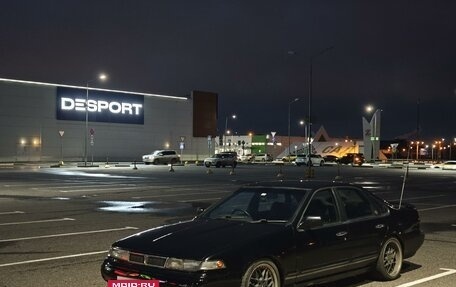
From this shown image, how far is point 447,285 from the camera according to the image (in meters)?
7.50

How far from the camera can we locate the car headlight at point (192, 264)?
5559mm

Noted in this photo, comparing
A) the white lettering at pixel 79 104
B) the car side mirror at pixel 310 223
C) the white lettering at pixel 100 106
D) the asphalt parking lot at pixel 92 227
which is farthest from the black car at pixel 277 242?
the white lettering at pixel 79 104

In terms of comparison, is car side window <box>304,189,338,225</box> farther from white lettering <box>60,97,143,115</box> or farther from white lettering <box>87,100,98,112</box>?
white lettering <box>87,100,98,112</box>

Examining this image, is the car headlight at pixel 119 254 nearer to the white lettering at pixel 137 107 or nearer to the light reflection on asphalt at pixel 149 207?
the light reflection on asphalt at pixel 149 207

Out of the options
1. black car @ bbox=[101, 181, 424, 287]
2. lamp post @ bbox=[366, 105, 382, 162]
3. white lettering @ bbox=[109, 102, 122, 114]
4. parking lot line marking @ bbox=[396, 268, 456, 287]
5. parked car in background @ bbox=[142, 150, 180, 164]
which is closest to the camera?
black car @ bbox=[101, 181, 424, 287]

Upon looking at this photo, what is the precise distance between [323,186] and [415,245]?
2.13m

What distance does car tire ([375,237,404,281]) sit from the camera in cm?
769

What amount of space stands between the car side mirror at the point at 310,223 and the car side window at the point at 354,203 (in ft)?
2.95

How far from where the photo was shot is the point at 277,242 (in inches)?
244

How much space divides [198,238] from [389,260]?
123 inches

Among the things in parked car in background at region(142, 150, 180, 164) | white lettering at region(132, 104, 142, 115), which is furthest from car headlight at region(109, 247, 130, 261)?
white lettering at region(132, 104, 142, 115)

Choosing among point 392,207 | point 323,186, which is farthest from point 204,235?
point 392,207

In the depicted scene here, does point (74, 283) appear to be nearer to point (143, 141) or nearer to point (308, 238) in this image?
point (308, 238)

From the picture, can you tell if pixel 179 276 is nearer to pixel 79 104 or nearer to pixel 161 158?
pixel 161 158
